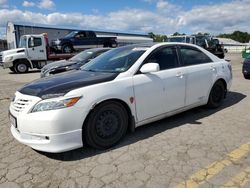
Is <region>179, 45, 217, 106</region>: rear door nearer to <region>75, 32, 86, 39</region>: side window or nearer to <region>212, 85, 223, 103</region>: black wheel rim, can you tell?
<region>212, 85, 223, 103</region>: black wheel rim

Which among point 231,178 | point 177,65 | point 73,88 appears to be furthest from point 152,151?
point 177,65

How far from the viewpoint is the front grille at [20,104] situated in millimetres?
3484

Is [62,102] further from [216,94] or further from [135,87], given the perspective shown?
[216,94]

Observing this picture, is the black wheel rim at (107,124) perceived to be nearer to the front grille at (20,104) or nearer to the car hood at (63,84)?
the car hood at (63,84)

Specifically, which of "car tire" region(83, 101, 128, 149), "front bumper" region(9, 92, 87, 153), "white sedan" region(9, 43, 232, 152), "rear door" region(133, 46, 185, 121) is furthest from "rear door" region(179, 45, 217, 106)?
"front bumper" region(9, 92, 87, 153)

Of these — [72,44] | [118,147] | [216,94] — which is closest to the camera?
[118,147]

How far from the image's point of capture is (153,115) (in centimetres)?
434

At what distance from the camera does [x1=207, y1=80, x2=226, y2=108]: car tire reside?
561 cm

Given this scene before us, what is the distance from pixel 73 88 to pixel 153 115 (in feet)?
4.97

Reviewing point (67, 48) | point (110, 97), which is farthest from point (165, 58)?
point (67, 48)

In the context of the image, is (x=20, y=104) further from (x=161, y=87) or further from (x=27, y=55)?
(x=27, y=55)

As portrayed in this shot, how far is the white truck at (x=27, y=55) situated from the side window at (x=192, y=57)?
14.8 metres

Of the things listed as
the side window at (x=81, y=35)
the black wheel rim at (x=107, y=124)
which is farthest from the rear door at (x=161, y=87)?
the side window at (x=81, y=35)

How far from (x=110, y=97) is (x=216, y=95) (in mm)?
3046
